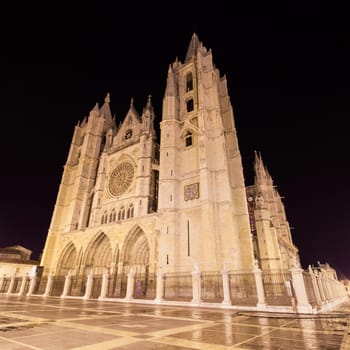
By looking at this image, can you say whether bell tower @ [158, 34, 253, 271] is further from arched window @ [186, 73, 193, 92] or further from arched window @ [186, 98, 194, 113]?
arched window @ [186, 73, 193, 92]

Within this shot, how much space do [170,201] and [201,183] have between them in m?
3.01

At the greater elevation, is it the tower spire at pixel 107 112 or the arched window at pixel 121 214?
the tower spire at pixel 107 112

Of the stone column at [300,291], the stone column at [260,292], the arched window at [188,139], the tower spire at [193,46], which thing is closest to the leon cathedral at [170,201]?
the arched window at [188,139]

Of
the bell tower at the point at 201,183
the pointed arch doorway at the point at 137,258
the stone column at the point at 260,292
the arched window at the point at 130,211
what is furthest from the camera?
the arched window at the point at 130,211

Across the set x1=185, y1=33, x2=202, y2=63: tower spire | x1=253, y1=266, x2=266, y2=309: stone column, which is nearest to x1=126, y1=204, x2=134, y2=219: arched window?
x1=253, y1=266, x2=266, y2=309: stone column

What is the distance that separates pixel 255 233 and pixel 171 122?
1652 centimetres

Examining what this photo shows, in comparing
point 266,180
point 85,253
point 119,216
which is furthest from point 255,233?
point 85,253

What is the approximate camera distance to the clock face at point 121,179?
2384 cm

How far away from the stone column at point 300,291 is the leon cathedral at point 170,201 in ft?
19.3

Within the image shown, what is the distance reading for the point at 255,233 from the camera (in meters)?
26.5

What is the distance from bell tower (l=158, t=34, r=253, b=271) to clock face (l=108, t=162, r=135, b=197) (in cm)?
552

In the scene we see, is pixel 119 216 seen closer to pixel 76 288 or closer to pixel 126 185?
pixel 126 185

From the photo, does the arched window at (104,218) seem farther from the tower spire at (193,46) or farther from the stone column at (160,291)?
the tower spire at (193,46)

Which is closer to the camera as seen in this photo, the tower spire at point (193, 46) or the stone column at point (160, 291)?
the stone column at point (160, 291)
